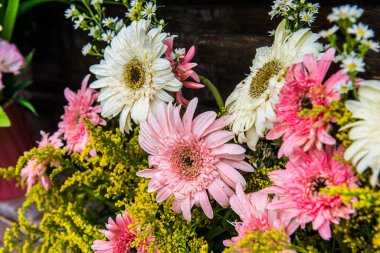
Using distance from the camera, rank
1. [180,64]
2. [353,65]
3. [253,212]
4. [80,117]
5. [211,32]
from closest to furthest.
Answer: [353,65]
[253,212]
[180,64]
[80,117]
[211,32]

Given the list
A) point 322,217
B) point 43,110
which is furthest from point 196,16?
point 43,110

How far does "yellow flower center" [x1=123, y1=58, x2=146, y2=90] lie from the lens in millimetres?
733

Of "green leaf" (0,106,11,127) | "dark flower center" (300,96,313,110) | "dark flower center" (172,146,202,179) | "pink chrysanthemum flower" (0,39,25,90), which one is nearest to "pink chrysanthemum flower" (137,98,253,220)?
"dark flower center" (172,146,202,179)

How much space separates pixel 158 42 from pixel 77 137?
0.90 feet

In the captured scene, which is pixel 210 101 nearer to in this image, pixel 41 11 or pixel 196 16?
pixel 196 16

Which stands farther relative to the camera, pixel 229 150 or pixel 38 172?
pixel 38 172

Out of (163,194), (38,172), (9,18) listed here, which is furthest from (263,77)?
(9,18)

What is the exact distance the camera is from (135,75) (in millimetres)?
742

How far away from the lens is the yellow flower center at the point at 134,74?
0.73 m

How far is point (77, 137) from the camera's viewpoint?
0.88 m

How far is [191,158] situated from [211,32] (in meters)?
0.41

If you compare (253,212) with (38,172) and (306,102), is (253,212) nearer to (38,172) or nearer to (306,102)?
(306,102)

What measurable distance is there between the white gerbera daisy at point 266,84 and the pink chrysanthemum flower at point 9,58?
1.99ft

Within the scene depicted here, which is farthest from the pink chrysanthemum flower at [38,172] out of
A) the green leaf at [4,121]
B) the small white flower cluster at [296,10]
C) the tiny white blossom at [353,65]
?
the tiny white blossom at [353,65]
